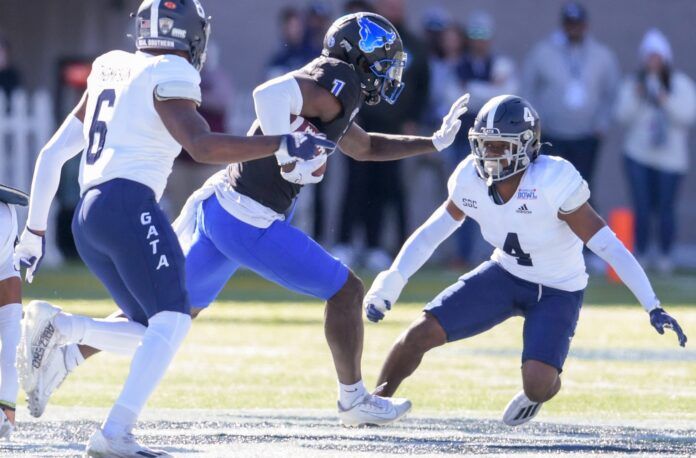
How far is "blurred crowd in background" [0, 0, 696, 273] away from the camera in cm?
1403

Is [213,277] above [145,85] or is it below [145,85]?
below

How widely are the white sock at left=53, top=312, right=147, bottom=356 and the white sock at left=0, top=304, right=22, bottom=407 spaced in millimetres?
337

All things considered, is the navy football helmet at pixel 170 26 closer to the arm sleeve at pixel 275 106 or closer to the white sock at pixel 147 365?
the arm sleeve at pixel 275 106

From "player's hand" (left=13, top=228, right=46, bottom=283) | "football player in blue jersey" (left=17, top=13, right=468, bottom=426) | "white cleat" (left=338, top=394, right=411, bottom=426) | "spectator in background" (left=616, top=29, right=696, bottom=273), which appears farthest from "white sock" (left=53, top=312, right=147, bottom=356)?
"spectator in background" (left=616, top=29, right=696, bottom=273)

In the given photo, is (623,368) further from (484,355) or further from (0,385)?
(0,385)

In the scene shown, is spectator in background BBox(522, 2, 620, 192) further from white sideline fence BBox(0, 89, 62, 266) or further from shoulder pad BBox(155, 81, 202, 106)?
shoulder pad BBox(155, 81, 202, 106)

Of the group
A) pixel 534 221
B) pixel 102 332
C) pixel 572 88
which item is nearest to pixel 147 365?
pixel 102 332

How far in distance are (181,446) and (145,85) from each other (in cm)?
136

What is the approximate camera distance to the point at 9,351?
6.25m

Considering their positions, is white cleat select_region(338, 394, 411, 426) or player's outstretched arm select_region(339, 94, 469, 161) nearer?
white cleat select_region(338, 394, 411, 426)

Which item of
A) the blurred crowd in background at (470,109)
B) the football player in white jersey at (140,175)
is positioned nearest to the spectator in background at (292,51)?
the blurred crowd in background at (470,109)

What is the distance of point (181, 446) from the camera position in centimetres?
593

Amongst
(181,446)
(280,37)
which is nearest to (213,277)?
(181,446)

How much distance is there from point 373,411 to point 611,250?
1203 mm
